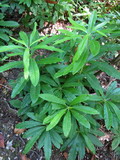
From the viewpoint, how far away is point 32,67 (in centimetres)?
159

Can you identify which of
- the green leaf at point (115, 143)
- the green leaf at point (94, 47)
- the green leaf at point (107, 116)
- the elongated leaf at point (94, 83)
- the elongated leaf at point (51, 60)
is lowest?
the green leaf at point (115, 143)

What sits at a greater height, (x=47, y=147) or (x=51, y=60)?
(x=51, y=60)

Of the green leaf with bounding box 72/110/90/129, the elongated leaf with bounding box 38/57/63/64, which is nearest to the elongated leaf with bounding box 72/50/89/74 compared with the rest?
the elongated leaf with bounding box 38/57/63/64

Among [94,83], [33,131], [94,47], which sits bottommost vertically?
[33,131]

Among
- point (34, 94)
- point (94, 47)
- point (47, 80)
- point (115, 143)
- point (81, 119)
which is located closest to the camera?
point (94, 47)

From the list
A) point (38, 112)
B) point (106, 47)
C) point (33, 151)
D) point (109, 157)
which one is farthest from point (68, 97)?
point (109, 157)

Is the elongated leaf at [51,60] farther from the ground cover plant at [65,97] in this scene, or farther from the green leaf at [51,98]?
the green leaf at [51,98]

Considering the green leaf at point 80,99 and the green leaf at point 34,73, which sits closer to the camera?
the green leaf at point 34,73

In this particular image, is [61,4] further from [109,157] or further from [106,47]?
[109,157]

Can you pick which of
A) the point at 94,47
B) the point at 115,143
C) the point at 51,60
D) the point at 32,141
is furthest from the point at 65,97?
the point at 115,143

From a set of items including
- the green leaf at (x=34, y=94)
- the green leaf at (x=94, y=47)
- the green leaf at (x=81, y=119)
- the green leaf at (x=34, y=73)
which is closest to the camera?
the green leaf at (x=94, y=47)

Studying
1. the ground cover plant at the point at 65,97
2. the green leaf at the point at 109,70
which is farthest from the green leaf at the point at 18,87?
the green leaf at the point at 109,70

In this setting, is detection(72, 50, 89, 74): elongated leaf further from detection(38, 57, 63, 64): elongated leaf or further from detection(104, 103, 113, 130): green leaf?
detection(104, 103, 113, 130): green leaf

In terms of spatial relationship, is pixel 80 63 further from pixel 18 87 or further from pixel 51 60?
pixel 18 87
